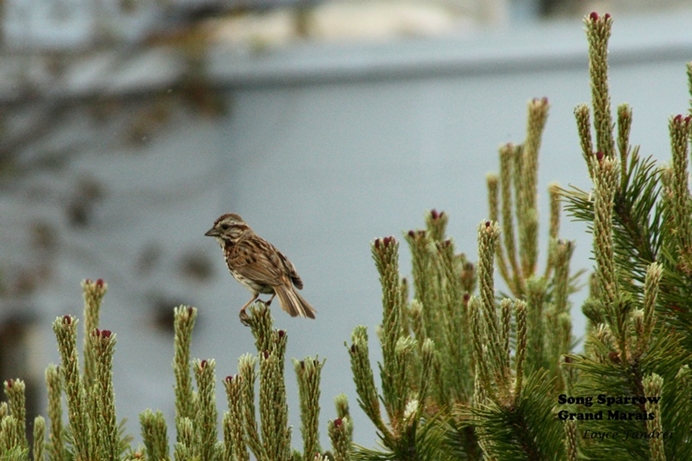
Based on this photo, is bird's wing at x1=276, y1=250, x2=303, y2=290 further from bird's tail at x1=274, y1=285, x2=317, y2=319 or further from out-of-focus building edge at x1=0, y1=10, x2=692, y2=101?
out-of-focus building edge at x1=0, y1=10, x2=692, y2=101

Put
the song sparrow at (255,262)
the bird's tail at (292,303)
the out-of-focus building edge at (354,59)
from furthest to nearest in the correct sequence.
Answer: the out-of-focus building edge at (354,59) < the song sparrow at (255,262) < the bird's tail at (292,303)

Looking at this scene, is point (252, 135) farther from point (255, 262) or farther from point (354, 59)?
point (255, 262)

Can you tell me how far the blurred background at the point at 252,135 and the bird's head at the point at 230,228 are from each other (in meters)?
5.30

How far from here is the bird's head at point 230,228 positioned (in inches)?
115

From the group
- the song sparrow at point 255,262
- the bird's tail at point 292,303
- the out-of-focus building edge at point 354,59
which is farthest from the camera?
the out-of-focus building edge at point 354,59

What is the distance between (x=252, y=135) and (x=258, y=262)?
8384 mm

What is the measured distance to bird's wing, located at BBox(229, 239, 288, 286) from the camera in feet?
9.33

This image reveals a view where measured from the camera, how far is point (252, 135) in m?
11.1

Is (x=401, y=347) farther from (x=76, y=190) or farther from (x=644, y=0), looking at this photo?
(x=76, y=190)

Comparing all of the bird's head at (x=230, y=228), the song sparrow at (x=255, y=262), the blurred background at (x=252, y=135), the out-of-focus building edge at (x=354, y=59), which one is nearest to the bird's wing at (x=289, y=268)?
the song sparrow at (x=255, y=262)

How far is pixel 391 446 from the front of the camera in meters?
2.36

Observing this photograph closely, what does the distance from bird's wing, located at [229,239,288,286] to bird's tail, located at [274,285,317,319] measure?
34 mm

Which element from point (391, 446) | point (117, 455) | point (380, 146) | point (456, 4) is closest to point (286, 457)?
point (391, 446)

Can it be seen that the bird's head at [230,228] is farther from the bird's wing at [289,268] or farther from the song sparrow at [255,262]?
the bird's wing at [289,268]
